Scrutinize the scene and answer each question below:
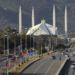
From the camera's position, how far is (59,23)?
186 meters

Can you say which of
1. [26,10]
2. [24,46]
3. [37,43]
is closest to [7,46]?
[24,46]

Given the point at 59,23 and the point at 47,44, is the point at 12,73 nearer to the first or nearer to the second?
the point at 47,44

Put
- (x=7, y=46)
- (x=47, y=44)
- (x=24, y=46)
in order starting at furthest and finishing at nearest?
(x=47, y=44) < (x=24, y=46) < (x=7, y=46)

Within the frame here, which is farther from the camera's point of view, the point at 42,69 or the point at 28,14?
the point at 28,14

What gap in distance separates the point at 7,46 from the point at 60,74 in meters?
38.3

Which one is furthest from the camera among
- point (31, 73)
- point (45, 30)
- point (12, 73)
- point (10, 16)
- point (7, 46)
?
point (10, 16)

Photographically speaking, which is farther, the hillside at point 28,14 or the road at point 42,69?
the hillside at point 28,14

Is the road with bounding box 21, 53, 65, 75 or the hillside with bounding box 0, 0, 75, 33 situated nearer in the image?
the road with bounding box 21, 53, 65, 75

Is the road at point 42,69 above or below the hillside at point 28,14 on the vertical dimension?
below

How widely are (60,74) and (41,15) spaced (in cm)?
16254

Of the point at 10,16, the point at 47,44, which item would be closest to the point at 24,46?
the point at 47,44

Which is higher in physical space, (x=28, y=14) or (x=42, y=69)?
(x=28, y=14)

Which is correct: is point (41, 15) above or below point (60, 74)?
above

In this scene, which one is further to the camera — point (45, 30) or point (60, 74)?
point (45, 30)
